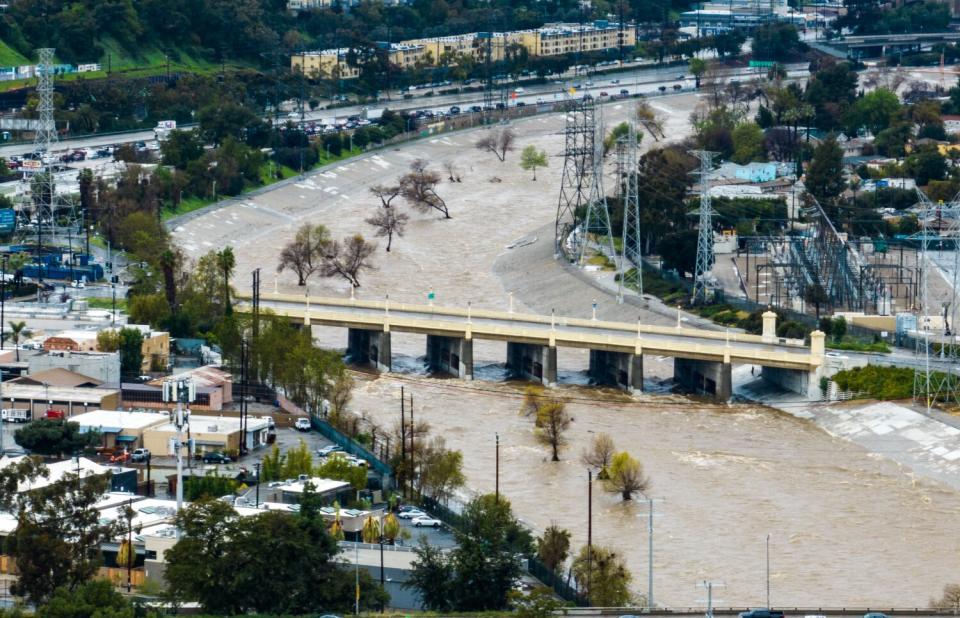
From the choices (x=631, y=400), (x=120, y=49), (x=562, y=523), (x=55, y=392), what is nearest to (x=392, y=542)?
(x=562, y=523)

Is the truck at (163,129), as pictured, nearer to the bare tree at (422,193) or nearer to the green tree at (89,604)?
the bare tree at (422,193)

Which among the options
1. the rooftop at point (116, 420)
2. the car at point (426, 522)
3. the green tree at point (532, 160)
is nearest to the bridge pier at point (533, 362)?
the rooftop at point (116, 420)

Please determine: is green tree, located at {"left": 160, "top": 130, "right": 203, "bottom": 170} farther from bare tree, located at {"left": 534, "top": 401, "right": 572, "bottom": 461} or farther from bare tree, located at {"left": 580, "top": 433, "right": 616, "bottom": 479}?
bare tree, located at {"left": 580, "top": 433, "right": 616, "bottom": 479}

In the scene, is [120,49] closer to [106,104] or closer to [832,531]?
[106,104]

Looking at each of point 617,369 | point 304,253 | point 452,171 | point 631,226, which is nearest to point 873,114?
point 452,171

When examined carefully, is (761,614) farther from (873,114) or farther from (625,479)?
(873,114)

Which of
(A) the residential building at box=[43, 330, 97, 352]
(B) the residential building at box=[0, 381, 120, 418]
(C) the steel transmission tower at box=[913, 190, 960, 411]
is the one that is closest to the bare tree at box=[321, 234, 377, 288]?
(C) the steel transmission tower at box=[913, 190, 960, 411]
